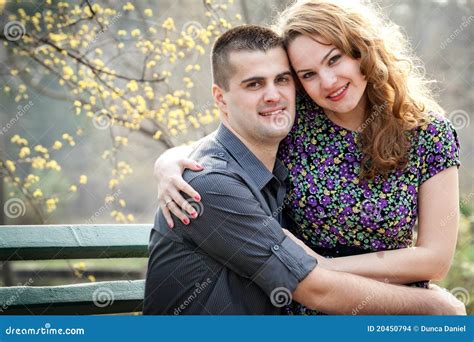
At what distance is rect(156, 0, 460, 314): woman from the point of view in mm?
2367

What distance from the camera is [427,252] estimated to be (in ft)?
7.80

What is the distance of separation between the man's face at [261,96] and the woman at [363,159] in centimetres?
8

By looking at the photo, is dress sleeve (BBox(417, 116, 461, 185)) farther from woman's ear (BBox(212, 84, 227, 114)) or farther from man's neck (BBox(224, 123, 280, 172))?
woman's ear (BBox(212, 84, 227, 114))

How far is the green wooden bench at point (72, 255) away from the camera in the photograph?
276cm

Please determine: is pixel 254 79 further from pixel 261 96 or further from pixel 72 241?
pixel 72 241

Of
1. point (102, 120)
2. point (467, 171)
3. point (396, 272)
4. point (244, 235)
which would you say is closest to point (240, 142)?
point (244, 235)

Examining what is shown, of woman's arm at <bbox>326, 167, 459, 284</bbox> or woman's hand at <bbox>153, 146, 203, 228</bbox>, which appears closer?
woman's hand at <bbox>153, 146, 203, 228</bbox>

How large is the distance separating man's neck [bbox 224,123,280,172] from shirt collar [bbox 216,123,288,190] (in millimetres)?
22

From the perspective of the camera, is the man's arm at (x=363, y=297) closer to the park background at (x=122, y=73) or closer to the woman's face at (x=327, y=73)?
the woman's face at (x=327, y=73)

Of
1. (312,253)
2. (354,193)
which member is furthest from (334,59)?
(312,253)

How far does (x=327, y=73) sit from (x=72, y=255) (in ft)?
4.49

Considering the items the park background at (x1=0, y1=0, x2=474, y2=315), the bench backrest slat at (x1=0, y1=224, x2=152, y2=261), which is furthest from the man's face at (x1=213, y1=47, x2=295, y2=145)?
the park background at (x1=0, y1=0, x2=474, y2=315)

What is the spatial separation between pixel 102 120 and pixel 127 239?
169cm

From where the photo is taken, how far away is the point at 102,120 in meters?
4.43
